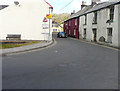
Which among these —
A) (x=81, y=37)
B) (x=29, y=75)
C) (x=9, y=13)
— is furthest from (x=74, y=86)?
(x=81, y=37)

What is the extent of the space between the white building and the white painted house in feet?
25.1

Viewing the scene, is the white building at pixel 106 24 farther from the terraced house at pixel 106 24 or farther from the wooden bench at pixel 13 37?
the wooden bench at pixel 13 37

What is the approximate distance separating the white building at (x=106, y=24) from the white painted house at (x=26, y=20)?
765cm

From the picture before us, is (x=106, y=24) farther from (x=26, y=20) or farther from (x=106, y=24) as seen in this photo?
(x=26, y=20)

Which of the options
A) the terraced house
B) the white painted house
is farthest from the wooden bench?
the terraced house

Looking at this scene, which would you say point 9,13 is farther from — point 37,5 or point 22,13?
point 37,5

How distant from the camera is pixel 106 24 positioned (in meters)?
18.4

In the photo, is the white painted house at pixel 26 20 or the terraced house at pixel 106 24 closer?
the terraced house at pixel 106 24

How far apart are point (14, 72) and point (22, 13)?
19.7 metres

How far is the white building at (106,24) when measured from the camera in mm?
16109

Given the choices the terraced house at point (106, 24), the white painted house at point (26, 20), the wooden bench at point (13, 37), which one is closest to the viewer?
the terraced house at point (106, 24)

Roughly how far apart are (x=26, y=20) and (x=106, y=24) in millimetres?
14064

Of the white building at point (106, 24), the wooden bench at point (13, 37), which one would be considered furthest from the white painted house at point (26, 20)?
the white building at point (106, 24)

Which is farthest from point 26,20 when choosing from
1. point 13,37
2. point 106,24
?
point 106,24
